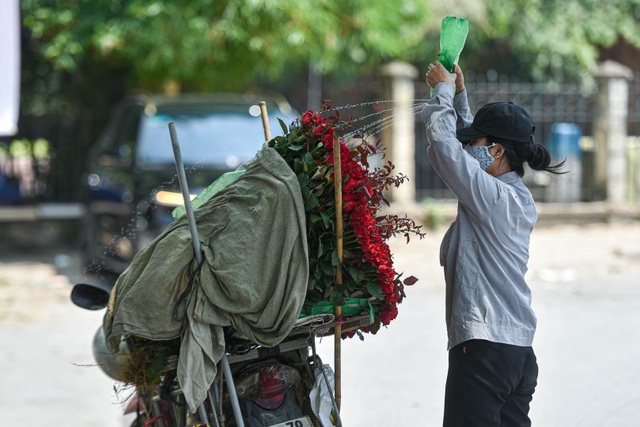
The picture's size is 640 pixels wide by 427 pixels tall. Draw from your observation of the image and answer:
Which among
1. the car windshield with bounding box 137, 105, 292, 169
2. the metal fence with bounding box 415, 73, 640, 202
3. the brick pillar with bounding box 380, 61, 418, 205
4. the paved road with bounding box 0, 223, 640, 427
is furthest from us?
the metal fence with bounding box 415, 73, 640, 202

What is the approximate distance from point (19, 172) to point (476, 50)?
9406mm

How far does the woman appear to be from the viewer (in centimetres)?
309

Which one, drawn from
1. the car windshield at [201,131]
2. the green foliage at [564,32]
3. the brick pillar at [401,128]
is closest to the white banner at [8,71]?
the car windshield at [201,131]

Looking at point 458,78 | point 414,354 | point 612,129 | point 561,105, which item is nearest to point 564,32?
point 561,105

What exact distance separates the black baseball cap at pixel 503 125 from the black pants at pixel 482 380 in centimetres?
73

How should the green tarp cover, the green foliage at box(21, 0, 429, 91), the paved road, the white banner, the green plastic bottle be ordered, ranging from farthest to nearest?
the green foliage at box(21, 0, 429, 91) → the white banner → the paved road → the green plastic bottle → the green tarp cover

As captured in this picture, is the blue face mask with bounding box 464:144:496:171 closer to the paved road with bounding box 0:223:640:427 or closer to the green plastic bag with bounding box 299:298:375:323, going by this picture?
the green plastic bag with bounding box 299:298:375:323

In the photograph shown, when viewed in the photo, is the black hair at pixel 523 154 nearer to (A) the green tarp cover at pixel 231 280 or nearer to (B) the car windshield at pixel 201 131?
(A) the green tarp cover at pixel 231 280

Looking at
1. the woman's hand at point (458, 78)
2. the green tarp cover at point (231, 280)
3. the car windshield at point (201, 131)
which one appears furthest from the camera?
the car windshield at point (201, 131)

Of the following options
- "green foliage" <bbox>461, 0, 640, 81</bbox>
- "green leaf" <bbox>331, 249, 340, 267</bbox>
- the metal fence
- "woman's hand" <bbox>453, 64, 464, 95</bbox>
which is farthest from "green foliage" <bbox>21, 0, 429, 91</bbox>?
"green leaf" <bbox>331, 249, 340, 267</bbox>

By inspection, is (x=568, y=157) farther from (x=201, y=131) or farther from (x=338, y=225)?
(x=338, y=225)

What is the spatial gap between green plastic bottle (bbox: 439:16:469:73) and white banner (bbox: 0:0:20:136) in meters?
4.37

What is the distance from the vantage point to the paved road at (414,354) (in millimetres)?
5371

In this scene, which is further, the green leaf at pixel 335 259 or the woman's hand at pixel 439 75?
the woman's hand at pixel 439 75
